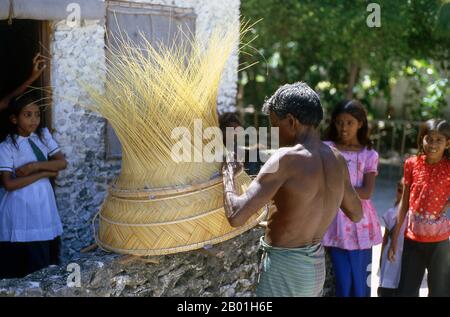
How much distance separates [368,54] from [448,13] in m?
2.29

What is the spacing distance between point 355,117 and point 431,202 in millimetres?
715

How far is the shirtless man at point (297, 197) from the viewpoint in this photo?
2541mm

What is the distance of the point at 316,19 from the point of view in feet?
27.7

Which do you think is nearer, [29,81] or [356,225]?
[356,225]

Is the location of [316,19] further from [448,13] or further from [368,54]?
[448,13]

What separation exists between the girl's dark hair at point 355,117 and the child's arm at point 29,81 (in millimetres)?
2088

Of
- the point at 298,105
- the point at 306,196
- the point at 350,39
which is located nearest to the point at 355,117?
the point at 298,105

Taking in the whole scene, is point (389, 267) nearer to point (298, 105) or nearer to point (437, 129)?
point (437, 129)

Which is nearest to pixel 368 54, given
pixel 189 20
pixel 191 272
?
pixel 189 20

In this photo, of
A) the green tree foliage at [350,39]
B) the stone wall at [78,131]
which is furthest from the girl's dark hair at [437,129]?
the green tree foliage at [350,39]

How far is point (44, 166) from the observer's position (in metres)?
3.87

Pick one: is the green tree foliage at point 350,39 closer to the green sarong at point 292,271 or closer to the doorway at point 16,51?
the doorway at point 16,51

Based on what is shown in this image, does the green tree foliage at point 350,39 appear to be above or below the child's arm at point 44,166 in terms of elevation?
above

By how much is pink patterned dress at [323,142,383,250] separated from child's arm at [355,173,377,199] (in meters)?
0.02
